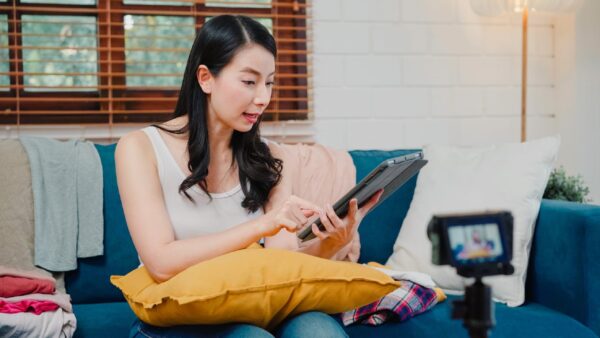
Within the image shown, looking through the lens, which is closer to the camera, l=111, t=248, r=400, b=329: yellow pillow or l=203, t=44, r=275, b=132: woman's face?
l=111, t=248, r=400, b=329: yellow pillow

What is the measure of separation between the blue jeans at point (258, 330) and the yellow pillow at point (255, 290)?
0.07 ft

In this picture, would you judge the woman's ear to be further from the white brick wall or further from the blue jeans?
the white brick wall

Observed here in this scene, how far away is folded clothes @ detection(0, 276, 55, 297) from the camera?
1690mm

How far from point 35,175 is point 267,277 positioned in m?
0.90

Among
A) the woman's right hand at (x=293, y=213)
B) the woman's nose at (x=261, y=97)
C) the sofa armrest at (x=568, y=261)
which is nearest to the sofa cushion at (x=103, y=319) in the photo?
the woman's right hand at (x=293, y=213)

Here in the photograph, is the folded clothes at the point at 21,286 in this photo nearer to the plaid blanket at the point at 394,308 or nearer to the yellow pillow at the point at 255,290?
the yellow pillow at the point at 255,290

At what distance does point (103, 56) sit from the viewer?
257 centimetres

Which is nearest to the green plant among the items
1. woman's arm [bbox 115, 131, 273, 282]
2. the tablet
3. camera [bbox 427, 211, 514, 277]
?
the tablet

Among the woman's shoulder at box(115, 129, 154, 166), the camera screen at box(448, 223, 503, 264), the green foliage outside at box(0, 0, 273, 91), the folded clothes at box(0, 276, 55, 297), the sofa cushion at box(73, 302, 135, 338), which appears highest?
the green foliage outside at box(0, 0, 273, 91)

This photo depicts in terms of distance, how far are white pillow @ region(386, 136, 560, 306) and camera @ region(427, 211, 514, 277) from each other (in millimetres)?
1212

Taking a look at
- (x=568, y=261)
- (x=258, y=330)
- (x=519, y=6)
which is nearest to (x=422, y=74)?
(x=519, y=6)

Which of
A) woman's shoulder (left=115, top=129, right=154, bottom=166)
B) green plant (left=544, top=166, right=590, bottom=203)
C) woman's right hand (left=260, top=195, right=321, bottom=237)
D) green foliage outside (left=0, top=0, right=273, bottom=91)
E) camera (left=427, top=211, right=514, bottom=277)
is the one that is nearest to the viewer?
camera (left=427, top=211, right=514, bottom=277)

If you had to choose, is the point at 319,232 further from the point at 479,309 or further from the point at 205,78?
the point at 479,309

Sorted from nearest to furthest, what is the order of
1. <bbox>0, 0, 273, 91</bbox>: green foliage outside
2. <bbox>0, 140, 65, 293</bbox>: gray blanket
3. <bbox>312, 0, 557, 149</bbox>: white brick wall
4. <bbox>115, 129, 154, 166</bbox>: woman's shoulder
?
1. <bbox>115, 129, 154, 166</bbox>: woman's shoulder
2. <bbox>0, 140, 65, 293</bbox>: gray blanket
3. <bbox>0, 0, 273, 91</bbox>: green foliage outside
4. <bbox>312, 0, 557, 149</bbox>: white brick wall
